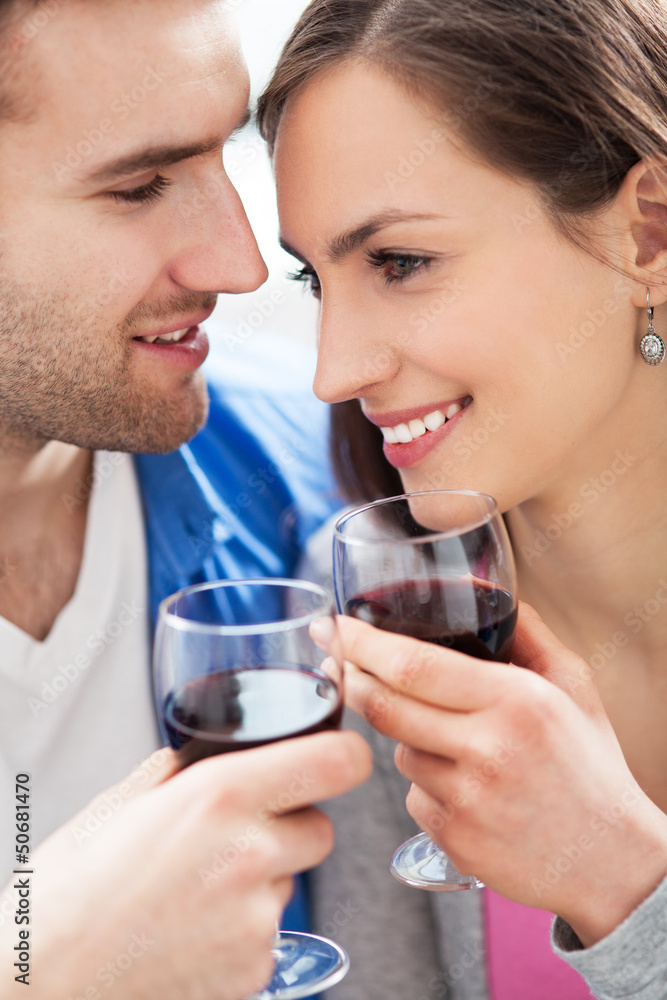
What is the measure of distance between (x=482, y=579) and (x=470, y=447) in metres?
0.47

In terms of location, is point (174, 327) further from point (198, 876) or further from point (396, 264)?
point (198, 876)

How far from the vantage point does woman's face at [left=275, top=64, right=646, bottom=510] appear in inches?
58.3

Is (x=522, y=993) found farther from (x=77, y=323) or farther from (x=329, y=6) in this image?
(x=329, y=6)

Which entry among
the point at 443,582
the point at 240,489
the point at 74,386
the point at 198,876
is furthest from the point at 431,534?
the point at 240,489

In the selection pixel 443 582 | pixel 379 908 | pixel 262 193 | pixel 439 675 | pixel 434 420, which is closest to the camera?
pixel 439 675

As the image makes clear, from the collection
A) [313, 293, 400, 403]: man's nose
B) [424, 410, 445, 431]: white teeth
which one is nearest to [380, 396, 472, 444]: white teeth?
[424, 410, 445, 431]: white teeth

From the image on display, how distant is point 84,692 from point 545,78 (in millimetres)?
1471

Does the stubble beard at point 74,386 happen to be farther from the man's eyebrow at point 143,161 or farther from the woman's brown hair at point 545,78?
the woman's brown hair at point 545,78

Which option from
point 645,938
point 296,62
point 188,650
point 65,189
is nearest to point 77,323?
point 65,189

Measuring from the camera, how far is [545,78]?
145 cm

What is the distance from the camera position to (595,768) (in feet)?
3.70

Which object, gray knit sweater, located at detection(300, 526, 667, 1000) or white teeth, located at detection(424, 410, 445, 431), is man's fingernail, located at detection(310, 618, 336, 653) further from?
gray knit sweater, located at detection(300, 526, 667, 1000)

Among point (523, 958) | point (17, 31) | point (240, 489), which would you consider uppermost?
point (17, 31)

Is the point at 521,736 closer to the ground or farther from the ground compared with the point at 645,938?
farther from the ground
